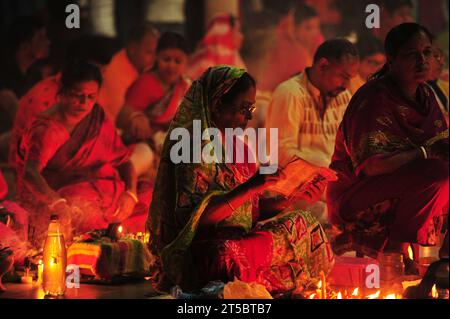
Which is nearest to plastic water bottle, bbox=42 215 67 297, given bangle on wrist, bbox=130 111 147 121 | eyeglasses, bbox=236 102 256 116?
eyeglasses, bbox=236 102 256 116

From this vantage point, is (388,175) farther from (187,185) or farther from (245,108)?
(187,185)

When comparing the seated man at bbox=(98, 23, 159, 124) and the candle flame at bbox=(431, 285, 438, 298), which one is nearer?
the candle flame at bbox=(431, 285, 438, 298)

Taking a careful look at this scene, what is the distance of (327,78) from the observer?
353 inches

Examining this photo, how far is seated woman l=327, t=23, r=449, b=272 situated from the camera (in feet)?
24.5

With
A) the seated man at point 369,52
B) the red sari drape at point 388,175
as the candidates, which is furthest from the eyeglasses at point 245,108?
the seated man at point 369,52

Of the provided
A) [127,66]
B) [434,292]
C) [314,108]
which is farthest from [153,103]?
[434,292]

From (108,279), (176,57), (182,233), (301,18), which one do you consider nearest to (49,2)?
(176,57)

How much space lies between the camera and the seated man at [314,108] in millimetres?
8938

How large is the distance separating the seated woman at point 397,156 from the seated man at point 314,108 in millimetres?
1078

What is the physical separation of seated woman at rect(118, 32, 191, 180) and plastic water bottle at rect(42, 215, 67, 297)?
255 centimetres

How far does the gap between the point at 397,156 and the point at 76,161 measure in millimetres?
3510

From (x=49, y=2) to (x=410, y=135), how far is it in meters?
4.03

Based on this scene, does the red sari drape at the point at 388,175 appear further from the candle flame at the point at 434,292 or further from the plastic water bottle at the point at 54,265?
the plastic water bottle at the point at 54,265

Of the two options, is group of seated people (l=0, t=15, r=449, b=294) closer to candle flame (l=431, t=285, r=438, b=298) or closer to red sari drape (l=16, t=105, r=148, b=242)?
red sari drape (l=16, t=105, r=148, b=242)
